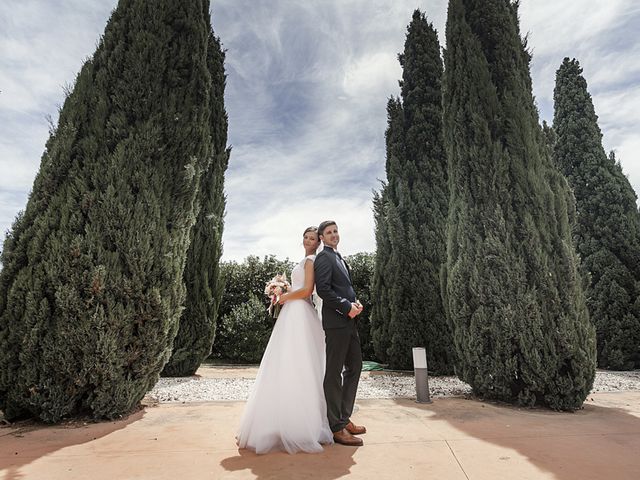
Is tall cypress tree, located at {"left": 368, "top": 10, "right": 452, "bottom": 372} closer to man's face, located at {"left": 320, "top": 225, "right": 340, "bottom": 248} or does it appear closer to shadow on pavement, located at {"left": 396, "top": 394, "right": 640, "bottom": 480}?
shadow on pavement, located at {"left": 396, "top": 394, "right": 640, "bottom": 480}

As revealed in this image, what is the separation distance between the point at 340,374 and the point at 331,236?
4.02 feet

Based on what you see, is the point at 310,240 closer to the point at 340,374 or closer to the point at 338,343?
the point at 338,343

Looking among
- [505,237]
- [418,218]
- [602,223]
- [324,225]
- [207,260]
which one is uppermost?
[602,223]

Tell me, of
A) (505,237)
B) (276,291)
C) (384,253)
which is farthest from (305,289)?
(384,253)

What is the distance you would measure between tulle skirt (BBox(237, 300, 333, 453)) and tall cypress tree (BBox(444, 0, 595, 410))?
2555mm

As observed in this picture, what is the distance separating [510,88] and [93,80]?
5.48 metres

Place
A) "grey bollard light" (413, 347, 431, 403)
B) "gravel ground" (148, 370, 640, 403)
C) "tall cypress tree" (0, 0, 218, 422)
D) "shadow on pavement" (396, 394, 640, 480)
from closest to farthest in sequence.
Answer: "shadow on pavement" (396, 394, 640, 480) < "tall cypress tree" (0, 0, 218, 422) < "grey bollard light" (413, 347, 431, 403) < "gravel ground" (148, 370, 640, 403)

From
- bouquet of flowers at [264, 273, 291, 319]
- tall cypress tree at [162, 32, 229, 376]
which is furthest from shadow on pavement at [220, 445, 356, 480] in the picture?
tall cypress tree at [162, 32, 229, 376]

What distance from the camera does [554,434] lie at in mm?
3289

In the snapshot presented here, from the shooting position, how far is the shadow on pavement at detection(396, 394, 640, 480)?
102 inches

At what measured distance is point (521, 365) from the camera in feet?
14.6

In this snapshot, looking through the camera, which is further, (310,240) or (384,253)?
(384,253)

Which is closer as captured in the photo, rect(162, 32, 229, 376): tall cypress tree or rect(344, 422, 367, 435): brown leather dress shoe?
rect(344, 422, 367, 435): brown leather dress shoe

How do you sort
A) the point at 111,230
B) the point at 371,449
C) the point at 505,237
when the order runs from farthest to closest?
1. the point at 505,237
2. the point at 111,230
3. the point at 371,449
